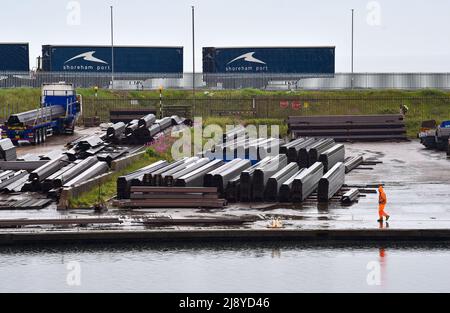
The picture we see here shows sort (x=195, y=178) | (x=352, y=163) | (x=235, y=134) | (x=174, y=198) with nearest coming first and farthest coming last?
(x=174, y=198) < (x=195, y=178) < (x=352, y=163) < (x=235, y=134)

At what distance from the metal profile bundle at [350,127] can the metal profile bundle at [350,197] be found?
25.5 m

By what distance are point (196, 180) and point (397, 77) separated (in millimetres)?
56469

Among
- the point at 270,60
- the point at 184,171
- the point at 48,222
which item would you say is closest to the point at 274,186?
the point at 184,171

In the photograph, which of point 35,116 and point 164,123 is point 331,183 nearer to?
point 164,123

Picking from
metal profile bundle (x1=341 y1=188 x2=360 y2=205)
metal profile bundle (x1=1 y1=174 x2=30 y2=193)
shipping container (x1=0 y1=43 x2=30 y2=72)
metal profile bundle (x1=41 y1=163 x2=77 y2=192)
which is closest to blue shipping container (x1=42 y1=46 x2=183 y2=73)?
shipping container (x1=0 y1=43 x2=30 y2=72)

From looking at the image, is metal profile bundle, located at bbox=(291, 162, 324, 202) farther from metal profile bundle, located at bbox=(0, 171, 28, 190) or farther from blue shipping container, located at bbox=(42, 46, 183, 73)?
blue shipping container, located at bbox=(42, 46, 183, 73)

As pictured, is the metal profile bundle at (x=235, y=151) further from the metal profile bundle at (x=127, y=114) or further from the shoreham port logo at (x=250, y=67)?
the shoreham port logo at (x=250, y=67)

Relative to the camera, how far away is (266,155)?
2048 inches

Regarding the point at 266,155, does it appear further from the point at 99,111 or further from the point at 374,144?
the point at 99,111

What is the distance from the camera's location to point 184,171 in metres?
45.4

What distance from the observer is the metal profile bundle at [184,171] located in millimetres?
44000

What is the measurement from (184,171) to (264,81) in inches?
2095
